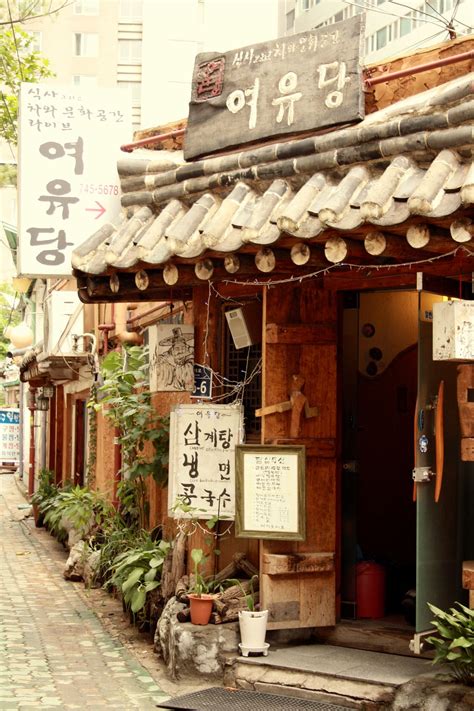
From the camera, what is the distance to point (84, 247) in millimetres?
10344

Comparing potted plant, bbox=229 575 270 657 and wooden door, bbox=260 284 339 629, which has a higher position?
wooden door, bbox=260 284 339 629

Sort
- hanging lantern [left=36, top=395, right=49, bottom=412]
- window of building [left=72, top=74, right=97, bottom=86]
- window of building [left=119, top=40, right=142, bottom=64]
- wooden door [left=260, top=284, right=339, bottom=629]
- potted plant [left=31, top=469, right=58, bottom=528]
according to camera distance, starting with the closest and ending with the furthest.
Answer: wooden door [left=260, top=284, right=339, bottom=629] < potted plant [left=31, top=469, right=58, bottom=528] < hanging lantern [left=36, top=395, right=49, bottom=412] < window of building [left=119, top=40, right=142, bottom=64] < window of building [left=72, top=74, right=97, bottom=86]

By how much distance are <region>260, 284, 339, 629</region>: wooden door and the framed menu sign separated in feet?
0.59

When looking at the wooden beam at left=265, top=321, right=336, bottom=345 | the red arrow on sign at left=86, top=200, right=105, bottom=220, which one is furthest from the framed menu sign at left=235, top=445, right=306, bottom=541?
the red arrow on sign at left=86, top=200, right=105, bottom=220

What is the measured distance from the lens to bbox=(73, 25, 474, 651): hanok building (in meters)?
7.82

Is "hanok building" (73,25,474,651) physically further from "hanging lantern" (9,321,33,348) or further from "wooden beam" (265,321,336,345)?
"hanging lantern" (9,321,33,348)

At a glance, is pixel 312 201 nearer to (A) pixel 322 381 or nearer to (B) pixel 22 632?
(A) pixel 322 381

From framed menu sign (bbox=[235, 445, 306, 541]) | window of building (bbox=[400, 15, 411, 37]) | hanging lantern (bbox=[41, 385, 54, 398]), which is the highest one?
Answer: window of building (bbox=[400, 15, 411, 37])

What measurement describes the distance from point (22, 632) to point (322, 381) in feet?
16.2

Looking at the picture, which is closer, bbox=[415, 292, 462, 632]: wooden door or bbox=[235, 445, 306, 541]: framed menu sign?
bbox=[415, 292, 462, 632]: wooden door

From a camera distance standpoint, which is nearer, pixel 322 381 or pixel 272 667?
pixel 272 667

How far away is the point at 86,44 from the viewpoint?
64688 mm

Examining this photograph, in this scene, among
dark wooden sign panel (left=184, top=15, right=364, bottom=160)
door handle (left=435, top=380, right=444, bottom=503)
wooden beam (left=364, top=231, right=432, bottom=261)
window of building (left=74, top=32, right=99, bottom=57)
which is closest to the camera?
wooden beam (left=364, top=231, right=432, bottom=261)

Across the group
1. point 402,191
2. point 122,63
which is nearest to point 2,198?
point 122,63
